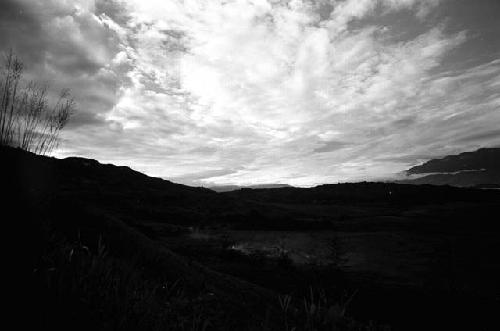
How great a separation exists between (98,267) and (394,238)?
2244cm

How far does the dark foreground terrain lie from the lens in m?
2.36

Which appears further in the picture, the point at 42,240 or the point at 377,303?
the point at 377,303

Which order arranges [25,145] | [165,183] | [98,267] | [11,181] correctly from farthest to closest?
1. [165,183]
2. [25,145]
3. [11,181]
4. [98,267]

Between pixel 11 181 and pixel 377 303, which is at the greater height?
pixel 11 181

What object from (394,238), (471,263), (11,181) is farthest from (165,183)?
(11,181)

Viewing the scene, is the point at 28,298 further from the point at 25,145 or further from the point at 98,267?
the point at 25,145

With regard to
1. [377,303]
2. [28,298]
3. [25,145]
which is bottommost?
[377,303]

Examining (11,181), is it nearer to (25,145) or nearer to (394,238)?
(25,145)

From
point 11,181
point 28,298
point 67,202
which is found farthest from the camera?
point 67,202

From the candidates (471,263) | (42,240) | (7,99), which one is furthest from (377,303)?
Answer: (7,99)

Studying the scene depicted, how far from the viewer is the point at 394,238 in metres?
21.4

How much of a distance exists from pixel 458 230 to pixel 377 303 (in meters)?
20.4

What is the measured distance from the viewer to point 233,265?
13.7m

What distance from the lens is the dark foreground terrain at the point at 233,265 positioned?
7.75ft
